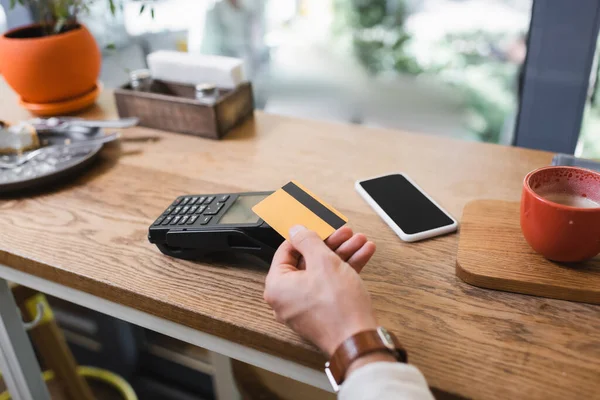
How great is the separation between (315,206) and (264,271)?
107 millimetres

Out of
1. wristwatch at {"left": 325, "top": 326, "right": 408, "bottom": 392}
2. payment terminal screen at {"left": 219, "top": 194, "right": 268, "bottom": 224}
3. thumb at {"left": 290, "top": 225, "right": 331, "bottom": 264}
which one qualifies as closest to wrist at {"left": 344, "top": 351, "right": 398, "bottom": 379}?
wristwatch at {"left": 325, "top": 326, "right": 408, "bottom": 392}

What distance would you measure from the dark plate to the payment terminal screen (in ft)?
1.19

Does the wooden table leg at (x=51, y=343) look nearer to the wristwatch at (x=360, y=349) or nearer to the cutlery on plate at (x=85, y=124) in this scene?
the cutlery on plate at (x=85, y=124)

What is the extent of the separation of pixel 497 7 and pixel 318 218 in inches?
31.6

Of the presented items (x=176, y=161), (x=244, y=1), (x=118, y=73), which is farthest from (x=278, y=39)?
(x=176, y=161)

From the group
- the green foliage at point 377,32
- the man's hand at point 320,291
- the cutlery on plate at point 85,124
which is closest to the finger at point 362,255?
the man's hand at point 320,291

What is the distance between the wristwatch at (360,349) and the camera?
49cm

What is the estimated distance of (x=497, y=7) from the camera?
1165 mm

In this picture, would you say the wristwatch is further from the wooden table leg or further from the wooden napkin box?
the wooden table leg

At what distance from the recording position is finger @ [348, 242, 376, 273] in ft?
1.97

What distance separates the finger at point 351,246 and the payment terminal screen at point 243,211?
124mm

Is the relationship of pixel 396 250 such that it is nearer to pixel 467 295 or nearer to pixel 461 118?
pixel 467 295

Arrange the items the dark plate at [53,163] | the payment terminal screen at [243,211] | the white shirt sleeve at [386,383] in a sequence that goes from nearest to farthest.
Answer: the white shirt sleeve at [386,383], the payment terminal screen at [243,211], the dark plate at [53,163]

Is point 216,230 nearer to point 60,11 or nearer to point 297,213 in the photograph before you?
point 297,213
